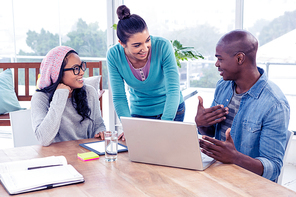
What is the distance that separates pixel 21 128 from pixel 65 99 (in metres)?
0.37

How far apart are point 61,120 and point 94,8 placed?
2639mm

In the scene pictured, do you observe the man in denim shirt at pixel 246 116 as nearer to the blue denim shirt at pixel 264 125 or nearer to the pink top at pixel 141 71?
the blue denim shirt at pixel 264 125

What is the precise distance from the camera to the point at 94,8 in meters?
4.00

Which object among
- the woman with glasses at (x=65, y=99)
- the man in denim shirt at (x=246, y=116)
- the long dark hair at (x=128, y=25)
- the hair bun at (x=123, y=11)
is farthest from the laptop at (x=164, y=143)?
the hair bun at (x=123, y=11)

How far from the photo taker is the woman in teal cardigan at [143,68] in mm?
1649

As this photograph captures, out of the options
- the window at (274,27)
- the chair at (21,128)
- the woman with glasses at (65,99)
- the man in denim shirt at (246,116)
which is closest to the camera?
the man in denim shirt at (246,116)

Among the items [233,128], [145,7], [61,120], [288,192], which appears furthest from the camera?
[145,7]

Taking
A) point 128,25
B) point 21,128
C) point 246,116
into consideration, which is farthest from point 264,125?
point 21,128

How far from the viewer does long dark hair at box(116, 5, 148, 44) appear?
1628 mm

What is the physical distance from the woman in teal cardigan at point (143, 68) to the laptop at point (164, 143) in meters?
0.50

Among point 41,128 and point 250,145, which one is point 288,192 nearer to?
point 250,145

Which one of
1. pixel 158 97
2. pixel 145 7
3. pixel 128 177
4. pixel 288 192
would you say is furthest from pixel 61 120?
pixel 145 7

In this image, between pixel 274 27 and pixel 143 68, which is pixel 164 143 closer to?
pixel 143 68

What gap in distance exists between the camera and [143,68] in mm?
1790
